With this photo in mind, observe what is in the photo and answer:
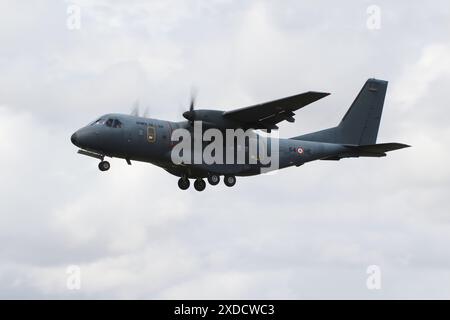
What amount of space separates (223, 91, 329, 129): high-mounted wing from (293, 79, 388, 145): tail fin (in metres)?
4.85

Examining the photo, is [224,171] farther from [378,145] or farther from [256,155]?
[378,145]

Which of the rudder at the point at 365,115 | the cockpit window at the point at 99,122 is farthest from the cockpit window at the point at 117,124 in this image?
the rudder at the point at 365,115

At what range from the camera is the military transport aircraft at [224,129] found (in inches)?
1569

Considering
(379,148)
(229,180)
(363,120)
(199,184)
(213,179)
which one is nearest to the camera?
(213,179)

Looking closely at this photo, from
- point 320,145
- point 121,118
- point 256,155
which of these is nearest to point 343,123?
point 320,145

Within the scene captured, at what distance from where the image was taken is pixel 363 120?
155 ft

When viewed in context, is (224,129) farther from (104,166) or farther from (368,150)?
(368,150)

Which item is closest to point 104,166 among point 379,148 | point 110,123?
point 110,123

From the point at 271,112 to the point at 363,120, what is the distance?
775cm

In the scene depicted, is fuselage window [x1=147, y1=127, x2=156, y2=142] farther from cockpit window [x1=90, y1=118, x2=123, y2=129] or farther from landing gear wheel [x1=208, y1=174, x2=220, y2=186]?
landing gear wheel [x1=208, y1=174, x2=220, y2=186]

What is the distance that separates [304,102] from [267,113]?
6.58 feet

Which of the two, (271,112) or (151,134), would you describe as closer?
(151,134)

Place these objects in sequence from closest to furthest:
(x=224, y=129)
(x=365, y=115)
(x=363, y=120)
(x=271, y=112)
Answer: (x=271, y=112) → (x=224, y=129) → (x=363, y=120) → (x=365, y=115)

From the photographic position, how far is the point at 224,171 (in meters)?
42.6
